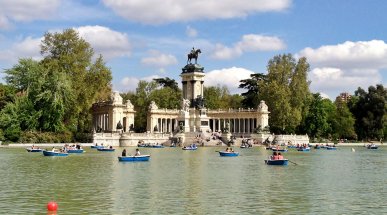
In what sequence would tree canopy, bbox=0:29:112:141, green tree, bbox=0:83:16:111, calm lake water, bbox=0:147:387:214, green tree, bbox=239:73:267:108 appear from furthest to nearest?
1. green tree, bbox=239:73:267:108
2. green tree, bbox=0:83:16:111
3. tree canopy, bbox=0:29:112:141
4. calm lake water, bbox=0:147:387:214

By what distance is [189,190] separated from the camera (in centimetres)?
2973

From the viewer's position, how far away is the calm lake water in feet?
78.8

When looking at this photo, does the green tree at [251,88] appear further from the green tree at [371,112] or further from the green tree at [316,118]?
the green tree at [371,112]

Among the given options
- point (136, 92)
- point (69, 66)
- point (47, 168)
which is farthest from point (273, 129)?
point (47, 168)

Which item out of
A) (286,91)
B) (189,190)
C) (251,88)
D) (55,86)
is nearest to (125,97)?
(251,88)

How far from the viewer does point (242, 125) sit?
11212 cm

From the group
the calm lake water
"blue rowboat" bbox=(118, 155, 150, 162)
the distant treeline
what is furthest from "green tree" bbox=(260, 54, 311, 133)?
the calm lake water

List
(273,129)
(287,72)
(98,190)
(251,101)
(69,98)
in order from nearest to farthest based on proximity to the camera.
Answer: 1. (98,190)
2. (69,98)
3. (287,72)
4. (273,129)
5. (251,101)

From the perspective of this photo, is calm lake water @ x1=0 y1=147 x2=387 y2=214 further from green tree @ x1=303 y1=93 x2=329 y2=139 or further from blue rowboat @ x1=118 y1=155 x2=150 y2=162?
green tree @ x1=303 y1=93 x2=329 y2=139

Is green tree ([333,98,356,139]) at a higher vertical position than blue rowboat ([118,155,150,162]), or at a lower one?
higher

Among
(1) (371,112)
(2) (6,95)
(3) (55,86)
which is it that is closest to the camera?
(3) (55,86)

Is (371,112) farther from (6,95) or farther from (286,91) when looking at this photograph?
(6,95)

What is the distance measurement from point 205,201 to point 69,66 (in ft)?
217

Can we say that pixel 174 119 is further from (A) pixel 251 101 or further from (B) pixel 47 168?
(B) pixel 47 168
